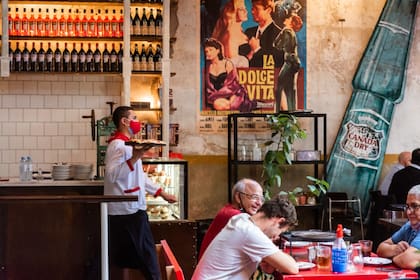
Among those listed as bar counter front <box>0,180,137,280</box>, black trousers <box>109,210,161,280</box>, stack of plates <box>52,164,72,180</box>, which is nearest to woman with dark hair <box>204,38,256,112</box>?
stack of plates <box>52,164,72,180</box>

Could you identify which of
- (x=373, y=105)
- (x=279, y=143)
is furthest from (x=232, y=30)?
(x=373, y=105)

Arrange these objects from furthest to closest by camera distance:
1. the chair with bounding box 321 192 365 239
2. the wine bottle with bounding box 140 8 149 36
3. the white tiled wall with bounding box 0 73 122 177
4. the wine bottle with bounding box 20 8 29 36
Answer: the chair with bounding box 321 192 365 239 → the white tiled wall with bounding box 0 73 122 177 → the wine bottle with bounding box 140 8 149 36 → the wine bottle with bounding box 20 8 29 36

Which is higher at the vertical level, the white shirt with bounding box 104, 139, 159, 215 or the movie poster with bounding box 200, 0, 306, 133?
the movie poster with bounding box 200, 0, 306, 133

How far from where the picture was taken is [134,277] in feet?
19.3

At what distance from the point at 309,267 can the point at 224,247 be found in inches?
26.8

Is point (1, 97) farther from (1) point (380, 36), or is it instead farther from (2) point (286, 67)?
(1) point (380, 36)

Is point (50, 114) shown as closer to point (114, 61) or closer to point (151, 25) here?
point (114, 61)

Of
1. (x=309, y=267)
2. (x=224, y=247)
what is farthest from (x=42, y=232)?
(x=309, y=267)

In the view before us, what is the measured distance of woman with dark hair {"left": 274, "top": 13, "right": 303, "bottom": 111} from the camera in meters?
9.13

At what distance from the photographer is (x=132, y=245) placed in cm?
518

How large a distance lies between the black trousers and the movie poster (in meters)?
3.85

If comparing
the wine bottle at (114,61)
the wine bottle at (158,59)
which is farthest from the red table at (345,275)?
the wine bottle at (114,61)

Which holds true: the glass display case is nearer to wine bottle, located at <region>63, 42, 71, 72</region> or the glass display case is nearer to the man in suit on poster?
wine bottle, located at <region>63, 42, 71, 72</region>

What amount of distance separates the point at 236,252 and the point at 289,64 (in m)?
5.81
